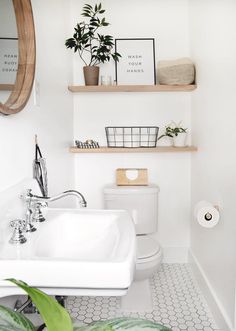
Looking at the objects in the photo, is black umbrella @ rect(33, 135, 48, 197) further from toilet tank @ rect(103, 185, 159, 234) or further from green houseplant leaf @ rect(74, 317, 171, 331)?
green houseplant leaf @ rect(74, 317, 171, 331)

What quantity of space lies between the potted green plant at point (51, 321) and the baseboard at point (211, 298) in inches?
44.6

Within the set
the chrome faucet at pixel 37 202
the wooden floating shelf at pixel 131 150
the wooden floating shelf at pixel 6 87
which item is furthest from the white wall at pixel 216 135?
the wooden floating shelf at pixel 6 87

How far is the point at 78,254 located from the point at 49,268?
379 millimetres

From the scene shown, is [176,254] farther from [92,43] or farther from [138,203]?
[92,43]

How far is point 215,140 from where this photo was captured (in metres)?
1.71

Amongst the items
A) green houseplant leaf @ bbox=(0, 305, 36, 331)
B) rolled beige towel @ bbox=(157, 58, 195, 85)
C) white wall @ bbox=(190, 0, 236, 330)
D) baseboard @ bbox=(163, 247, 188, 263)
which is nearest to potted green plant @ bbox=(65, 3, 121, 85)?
rolled beige towel @ bbox=(157, 58, 195, 85)

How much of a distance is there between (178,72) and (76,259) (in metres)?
1.63

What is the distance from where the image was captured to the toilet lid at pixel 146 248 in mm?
1746

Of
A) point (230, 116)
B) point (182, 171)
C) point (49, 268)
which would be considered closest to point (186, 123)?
point (182, 171)

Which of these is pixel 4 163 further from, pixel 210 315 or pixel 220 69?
pixel 210 315

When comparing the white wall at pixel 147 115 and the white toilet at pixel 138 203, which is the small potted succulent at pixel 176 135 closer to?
the white wall at pixel 147 115

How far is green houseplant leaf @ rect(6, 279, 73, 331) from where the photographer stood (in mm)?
465

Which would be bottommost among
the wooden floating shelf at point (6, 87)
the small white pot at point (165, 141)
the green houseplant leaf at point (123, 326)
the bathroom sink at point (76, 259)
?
the bathroom sink at point (76, 259)

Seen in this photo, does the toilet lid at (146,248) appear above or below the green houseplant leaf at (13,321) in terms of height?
below
